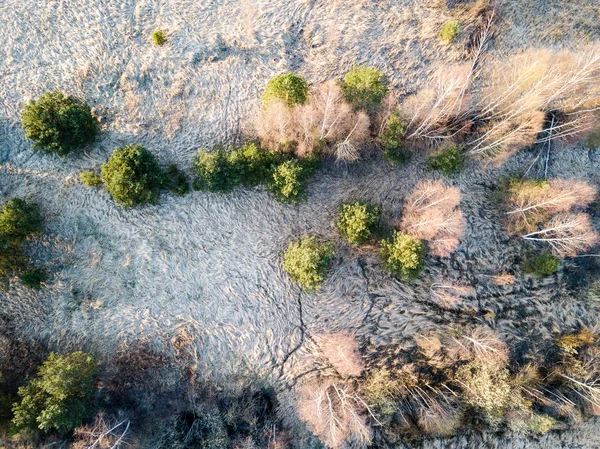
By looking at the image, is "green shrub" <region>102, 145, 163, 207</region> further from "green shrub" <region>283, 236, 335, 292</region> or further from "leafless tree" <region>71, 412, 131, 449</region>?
"leafless tree" <region>71, 412, 131, 449</region>

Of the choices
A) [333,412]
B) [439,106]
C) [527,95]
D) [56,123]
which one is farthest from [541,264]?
[56,123]

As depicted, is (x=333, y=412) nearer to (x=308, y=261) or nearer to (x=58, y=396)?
(x=308, y=261)

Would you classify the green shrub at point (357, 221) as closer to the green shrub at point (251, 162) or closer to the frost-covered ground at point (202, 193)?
the frost-covered ground at point (202, 193)

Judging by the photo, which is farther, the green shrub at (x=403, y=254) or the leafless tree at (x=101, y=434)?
the green shrub at (x=403, y=254)

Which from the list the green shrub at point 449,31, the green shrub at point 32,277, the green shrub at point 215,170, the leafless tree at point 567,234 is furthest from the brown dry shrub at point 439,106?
the green shrub at point 32,277

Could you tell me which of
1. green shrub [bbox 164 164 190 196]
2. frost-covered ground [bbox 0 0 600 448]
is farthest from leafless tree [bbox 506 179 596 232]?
green shrub [bbox 164 164 190 196]

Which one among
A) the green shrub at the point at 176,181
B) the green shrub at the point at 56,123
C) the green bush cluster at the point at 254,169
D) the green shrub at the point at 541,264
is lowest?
the green shrub at the point at 541,264

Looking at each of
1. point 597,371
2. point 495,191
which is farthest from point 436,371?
point 495,191
